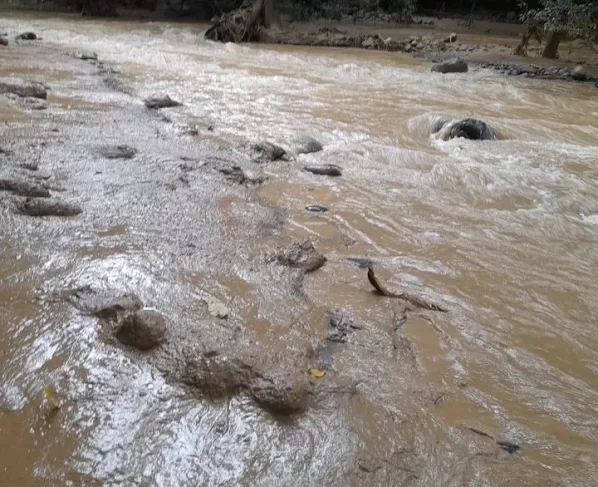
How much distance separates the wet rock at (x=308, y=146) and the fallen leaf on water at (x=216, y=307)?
3.34 metres

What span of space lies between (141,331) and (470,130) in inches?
227

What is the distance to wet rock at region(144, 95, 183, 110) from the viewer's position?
700 cm

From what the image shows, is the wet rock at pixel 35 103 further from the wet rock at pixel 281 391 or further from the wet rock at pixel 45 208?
the wet rock at pixel 281 391

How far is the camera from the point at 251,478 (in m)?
1.86

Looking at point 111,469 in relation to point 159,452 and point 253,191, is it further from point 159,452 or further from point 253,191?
point 253,191

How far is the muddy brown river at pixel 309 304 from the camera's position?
198cm

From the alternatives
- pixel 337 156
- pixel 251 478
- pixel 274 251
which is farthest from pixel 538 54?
pixel 251 478

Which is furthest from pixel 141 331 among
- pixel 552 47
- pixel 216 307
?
pixel 552 47

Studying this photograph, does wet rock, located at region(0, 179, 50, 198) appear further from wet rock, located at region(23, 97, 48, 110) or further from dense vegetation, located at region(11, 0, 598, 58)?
dense vegetation, located at region(11, 0, 598, 58)

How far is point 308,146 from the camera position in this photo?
19.7 ft

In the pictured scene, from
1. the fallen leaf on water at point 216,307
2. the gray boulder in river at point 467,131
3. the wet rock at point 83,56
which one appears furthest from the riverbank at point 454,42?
the fallen leaf on water at point 216,307

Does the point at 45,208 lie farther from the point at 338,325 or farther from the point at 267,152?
the point at 267,152

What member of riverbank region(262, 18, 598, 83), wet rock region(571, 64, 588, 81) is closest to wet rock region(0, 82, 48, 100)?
riverbank region(262, 18, 598, 83)

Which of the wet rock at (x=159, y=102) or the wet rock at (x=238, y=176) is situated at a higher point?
the wet rock at (x=238, y=176)
